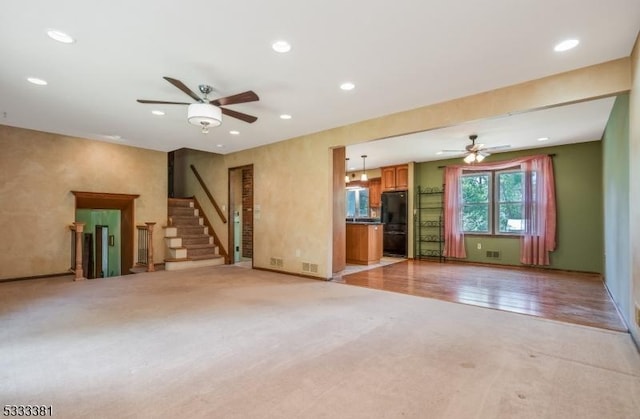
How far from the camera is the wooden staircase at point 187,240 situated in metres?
6.81

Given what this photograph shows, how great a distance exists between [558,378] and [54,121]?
7.15 metres

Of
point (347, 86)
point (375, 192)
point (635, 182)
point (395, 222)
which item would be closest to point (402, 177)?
point (375, 192)

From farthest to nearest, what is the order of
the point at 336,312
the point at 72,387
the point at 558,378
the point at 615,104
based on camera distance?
the point at 615,104 → the point at 336,312 → the point at 558,378 → the point at 72,387

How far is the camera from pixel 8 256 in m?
5.32

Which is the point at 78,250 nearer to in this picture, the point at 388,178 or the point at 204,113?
the point at 204,113

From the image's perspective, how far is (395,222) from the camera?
8484mm

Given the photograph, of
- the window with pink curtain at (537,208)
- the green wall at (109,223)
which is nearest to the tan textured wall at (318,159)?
the green wall at (109,223)

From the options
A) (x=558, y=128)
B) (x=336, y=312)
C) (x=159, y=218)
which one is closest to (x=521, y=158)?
(x=558, y=128)

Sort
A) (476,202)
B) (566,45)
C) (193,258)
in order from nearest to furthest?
(566,45)
(193,258)
(476,202)

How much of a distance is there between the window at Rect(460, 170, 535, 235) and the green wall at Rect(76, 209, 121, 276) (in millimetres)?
9154

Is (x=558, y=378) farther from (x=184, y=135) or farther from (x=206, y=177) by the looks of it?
(x=206, y=177)

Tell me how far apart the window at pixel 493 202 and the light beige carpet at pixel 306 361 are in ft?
13.6

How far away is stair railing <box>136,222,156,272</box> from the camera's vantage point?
252 inches

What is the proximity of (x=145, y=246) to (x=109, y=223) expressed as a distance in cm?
280
